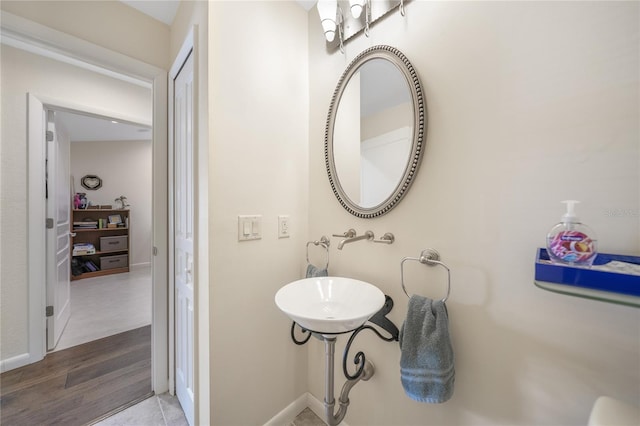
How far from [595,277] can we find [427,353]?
1.60ft

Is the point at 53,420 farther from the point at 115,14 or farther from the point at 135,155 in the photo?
the point at 135,155

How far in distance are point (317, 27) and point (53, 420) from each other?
2728 mm

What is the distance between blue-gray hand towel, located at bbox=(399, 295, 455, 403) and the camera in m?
0.78

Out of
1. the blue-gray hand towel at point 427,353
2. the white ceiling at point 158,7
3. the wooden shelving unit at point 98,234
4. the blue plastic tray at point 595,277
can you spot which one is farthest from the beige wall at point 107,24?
the wooden shelving unit at point 98,234

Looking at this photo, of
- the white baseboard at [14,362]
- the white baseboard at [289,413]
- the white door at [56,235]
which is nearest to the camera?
the white baseboard at [289,413]

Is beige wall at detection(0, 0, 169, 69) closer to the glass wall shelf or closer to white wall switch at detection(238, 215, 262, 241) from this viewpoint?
white wall switch at detection(238, 215, 262, 241)

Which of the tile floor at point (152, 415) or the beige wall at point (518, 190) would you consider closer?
the beige wall at point (518, 190)

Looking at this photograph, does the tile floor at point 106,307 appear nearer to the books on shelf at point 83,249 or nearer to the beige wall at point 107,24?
the books on shelf at point 83,249

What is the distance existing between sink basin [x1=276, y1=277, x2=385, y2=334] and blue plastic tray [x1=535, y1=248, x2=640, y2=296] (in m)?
0.48

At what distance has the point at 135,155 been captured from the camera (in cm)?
485

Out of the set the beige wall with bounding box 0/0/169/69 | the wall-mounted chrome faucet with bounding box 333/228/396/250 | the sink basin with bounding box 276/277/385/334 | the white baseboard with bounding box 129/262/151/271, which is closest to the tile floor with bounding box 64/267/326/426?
the white baseboard with bounding box 129/262/151/271

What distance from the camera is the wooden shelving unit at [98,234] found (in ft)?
13.8

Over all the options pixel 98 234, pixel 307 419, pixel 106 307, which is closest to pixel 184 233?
pixel 307 419

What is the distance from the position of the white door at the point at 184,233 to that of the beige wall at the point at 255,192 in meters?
0.32
